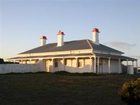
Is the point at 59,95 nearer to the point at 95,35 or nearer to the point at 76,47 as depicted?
the point at 76,47

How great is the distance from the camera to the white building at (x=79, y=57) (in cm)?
4597

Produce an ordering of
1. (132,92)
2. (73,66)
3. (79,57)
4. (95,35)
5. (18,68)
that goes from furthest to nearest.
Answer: (95,35), (73,66), (79,57), (18,68), (132,92)

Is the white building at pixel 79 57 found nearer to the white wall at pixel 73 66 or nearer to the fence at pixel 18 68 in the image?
the white wall at pixel 73 66

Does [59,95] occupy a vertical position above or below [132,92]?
below

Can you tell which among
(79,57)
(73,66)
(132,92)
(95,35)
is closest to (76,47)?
(73,66)

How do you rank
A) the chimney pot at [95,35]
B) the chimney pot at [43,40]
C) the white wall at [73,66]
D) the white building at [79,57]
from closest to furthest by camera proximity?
the white building at [79,57] → the white wall at [73,66] → the chimney pot at [95,35] → the chimney pot at [43,40]

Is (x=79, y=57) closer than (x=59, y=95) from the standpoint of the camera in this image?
No

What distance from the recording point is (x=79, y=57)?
4603 centimetres

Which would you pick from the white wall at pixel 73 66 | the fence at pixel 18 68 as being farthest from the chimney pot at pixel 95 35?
the fence at pixel 18 68

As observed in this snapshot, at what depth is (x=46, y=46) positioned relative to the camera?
56.4 m

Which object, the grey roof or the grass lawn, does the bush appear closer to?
the grass lawn

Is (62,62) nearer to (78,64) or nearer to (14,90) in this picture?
(78,64)

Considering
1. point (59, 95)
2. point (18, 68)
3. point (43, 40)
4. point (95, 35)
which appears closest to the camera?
point (59, 95)

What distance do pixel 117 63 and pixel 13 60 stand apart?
18.2 m
